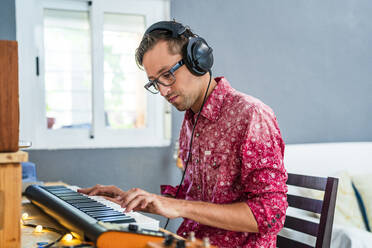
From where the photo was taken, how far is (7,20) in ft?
8.58

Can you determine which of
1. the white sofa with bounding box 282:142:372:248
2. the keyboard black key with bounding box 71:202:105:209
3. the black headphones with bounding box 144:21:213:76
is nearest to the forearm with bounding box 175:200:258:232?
the keyboard black key with bounding box 71:202:105:209

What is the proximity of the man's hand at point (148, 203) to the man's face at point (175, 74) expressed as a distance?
1.40 feet

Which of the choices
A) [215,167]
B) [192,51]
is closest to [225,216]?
[215,167]

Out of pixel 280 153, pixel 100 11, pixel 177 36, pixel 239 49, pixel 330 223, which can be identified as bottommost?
pixel 330 223

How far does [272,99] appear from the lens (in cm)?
337

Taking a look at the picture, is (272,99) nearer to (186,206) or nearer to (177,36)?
(177,36)

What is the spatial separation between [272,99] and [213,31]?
0.74 meters

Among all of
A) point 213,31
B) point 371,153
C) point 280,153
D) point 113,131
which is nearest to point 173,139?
point 113,131

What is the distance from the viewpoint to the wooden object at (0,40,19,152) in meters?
0.91

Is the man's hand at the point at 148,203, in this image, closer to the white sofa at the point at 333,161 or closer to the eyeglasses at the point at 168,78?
the eyeglasses at the point at 168,78

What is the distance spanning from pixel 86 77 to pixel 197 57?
1583mm

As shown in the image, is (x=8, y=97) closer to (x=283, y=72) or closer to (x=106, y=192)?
(x=106, y=192)

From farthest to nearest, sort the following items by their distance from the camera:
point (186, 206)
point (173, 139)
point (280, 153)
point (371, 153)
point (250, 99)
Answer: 1. point (371, 153)
2. point (173, 139)
3. point (250, 99)
4. point (280, 153)
5. point (186, 206)

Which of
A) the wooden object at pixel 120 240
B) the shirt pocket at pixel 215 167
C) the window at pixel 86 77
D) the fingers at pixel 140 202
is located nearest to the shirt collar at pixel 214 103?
the shirt pocket at pixel 215 167
